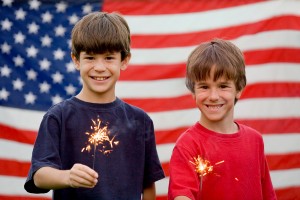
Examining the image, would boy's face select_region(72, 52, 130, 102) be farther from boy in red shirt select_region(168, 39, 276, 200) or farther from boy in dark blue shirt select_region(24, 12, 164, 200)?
boy in red shirt select_region(168, 39, 276, 200)

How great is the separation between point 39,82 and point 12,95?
201mm

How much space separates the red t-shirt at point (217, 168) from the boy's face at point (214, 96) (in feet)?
0.26

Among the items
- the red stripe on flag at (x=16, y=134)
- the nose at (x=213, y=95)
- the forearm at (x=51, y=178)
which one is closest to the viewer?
the forearm at (x=51, y=178)

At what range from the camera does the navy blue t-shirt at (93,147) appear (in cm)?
257

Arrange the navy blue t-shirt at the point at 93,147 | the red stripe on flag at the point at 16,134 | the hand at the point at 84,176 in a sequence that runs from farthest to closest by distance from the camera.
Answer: the red stripe on flag at the point at 16,134, the navy blue t-shirt at the point at 93,147, the hand at the point at 84,176

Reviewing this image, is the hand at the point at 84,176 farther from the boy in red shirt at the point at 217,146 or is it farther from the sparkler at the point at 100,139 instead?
the boy in red shirt at the point at 217,146

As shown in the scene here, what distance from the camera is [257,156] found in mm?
2781

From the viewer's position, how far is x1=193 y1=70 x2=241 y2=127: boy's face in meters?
2.72

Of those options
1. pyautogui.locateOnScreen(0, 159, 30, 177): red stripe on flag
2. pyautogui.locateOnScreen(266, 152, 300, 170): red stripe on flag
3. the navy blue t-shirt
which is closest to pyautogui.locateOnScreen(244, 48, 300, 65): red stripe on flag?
pyautogui.locateOnScreen(266, 152, 300, 170): red stripe on flag

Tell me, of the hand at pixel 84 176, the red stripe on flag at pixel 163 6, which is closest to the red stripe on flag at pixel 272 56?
the red stripe on flag at pixel 163 6

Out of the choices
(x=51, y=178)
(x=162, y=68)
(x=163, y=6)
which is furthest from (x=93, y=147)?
(x=163, y=6)

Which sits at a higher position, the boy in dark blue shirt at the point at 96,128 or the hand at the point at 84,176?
the boy in dark blue shirt at the point at 96,128

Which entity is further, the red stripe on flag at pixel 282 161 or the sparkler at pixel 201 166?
the red stripe on flag at pixel 282 161

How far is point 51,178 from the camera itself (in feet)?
7.95
